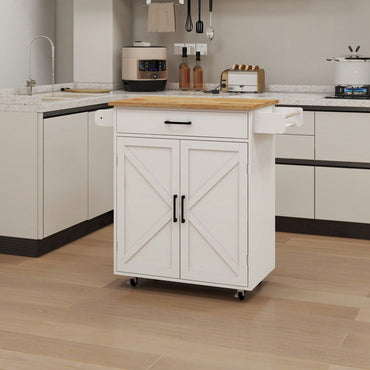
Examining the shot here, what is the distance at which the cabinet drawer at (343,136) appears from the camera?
4645 millimetres

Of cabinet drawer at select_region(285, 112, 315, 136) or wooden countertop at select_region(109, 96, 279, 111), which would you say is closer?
wooden countertop at select_region(109, 96, 279, 111)

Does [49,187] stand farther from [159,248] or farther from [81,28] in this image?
[81,28]

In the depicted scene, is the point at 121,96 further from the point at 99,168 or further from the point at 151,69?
the point at 99,168

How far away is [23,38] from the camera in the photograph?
581cm

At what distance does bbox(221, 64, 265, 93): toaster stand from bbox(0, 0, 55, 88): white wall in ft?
5.23

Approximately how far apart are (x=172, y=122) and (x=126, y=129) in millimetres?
251

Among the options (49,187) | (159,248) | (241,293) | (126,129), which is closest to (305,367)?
(241,293)

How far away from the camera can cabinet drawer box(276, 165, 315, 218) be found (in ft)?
15.9

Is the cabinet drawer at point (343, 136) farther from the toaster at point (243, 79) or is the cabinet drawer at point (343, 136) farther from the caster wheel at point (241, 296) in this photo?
the caster wheel at point (241, 296)

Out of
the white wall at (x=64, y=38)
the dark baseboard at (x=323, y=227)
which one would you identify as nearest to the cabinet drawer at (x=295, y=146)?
the dark baseboard at (x=323, y=227)

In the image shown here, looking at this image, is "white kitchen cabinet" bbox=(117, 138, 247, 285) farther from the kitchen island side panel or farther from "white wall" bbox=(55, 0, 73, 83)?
"white wall" bbox=(55, 0, 73, 83)

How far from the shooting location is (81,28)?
18.2 feet

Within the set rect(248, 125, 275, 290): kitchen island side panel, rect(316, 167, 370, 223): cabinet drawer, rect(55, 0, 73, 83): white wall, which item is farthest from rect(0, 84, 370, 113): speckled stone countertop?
rect(248, 125, 275, 290): kitchen island side panel

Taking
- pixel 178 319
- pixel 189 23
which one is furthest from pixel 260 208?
pixel 189 23
